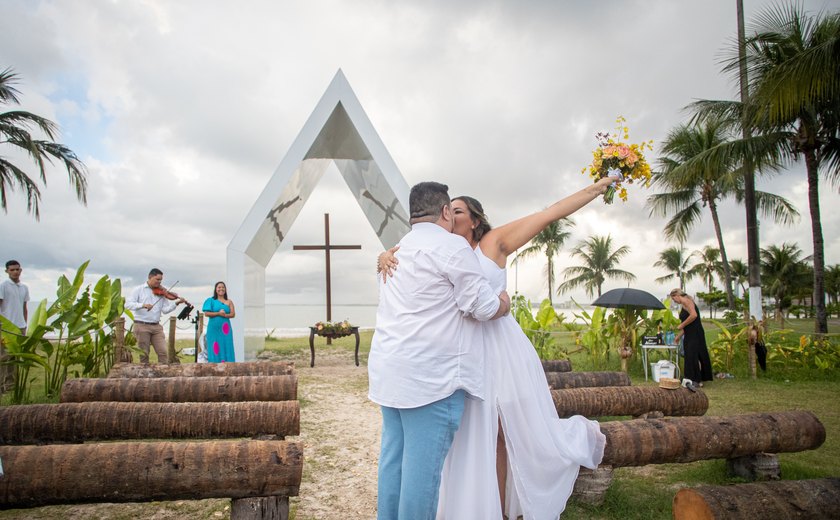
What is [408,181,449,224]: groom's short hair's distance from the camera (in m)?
2.53

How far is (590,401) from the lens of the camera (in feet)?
15.3

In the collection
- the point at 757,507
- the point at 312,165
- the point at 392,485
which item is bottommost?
the point at 757,507

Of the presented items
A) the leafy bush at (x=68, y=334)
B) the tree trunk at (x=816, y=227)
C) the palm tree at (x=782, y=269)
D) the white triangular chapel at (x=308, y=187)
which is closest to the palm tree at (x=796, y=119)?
the tree trunk at (x=816, y=227)

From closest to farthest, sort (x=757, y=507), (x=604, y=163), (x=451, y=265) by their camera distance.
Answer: (x=451, y=265) < (x=757, y=507) < (x=604, y=163)

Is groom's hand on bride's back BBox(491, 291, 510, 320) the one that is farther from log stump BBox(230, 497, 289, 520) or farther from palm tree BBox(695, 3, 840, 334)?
palm tree BBox(695, 3, 840, 334)

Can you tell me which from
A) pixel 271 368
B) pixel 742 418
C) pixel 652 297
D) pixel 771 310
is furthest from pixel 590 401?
pixel 771 310

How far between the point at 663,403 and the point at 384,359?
3.41 metres

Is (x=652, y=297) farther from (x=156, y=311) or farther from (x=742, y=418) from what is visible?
(x=156, y=311)

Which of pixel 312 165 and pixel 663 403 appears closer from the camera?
pixel 663 403

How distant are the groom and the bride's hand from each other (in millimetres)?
38

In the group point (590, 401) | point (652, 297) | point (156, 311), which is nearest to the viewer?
point (590, 401)

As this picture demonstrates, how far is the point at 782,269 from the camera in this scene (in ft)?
131

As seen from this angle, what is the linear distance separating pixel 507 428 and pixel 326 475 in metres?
2.29

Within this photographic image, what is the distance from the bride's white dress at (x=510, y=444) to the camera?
2.63 metres
